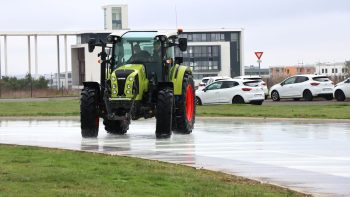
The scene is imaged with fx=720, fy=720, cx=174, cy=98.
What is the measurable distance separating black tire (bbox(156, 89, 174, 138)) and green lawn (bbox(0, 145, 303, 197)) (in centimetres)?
514

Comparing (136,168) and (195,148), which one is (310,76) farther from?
(136,168)

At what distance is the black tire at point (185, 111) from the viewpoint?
2023 centimetres

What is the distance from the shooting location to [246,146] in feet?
56.5

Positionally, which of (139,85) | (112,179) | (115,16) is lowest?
(112,179)

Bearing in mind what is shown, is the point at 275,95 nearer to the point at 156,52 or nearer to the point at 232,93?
the point at 232,93

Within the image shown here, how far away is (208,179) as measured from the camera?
35.7 ft

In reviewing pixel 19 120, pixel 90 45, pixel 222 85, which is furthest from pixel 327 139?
pixel 222 85

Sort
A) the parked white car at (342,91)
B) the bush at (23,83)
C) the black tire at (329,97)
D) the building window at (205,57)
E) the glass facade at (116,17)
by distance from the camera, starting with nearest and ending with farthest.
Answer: the parked white car at (342,91) → the black tire at (329,97) → the bush at (23,83) → the glass facade at (116,17) → the building window at (205,57)

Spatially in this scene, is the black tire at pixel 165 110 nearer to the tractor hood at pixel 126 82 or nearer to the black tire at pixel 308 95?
the tractor hood at pixel 126 82

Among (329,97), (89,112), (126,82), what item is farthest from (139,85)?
(329,97)

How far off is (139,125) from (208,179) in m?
14.8

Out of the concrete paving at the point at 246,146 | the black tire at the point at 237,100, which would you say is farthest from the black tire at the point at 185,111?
the black tire at the point at 237,100

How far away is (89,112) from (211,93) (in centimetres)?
1923

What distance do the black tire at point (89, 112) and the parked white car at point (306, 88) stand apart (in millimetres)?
22213
